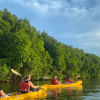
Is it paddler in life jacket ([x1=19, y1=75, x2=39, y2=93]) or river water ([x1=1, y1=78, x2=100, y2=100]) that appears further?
river water ([x1=1, y1=78, x2=100, y2=100])

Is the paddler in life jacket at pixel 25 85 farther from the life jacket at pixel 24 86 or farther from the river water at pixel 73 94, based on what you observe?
the river water at pixel 73 94

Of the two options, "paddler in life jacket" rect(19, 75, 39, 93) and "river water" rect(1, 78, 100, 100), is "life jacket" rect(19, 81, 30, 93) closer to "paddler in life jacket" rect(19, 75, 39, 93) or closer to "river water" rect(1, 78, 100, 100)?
"paddler in life jacket" rect(19, 75, 39, 93)

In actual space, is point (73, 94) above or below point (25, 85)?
below

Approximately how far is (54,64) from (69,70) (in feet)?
23.1

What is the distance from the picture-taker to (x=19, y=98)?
28.8 feet

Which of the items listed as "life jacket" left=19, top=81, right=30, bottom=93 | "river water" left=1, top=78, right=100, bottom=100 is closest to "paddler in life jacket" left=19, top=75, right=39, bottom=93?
"life jacket" left=19, top=81, right=30, bottom=93

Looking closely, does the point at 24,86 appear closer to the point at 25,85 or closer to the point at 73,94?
the point at 25,85

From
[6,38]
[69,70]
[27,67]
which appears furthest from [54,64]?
[6,38]

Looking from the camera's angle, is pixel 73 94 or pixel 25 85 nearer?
pixel 25 85

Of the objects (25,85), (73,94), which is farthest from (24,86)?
(73,94)

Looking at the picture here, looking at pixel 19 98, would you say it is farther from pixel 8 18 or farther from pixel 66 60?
pixel 66 60

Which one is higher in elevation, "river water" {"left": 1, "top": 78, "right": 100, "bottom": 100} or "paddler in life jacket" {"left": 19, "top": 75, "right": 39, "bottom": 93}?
"paddler in life jacket" {"left": 19, "top": 75, "right": 39, "bottom": 93}

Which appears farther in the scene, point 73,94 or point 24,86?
point 73,94

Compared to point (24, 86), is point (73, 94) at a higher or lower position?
lower
